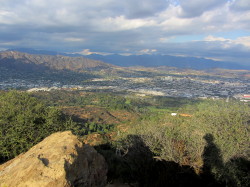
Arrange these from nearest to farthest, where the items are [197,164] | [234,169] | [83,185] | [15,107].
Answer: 1. [83,185]
2. [234,169]
3. [197,164]
4. [15,107]

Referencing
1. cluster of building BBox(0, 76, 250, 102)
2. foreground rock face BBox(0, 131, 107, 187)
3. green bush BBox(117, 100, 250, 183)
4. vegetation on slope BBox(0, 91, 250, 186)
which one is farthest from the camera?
cluster of building BBox(0, 76, 250, 102)

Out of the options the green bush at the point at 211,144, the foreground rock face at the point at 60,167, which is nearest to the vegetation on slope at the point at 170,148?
the green bush at the point at 211,144

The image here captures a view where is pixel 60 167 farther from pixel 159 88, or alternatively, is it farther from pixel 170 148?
pixel 159 88

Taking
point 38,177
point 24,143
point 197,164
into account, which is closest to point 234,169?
point 197,164

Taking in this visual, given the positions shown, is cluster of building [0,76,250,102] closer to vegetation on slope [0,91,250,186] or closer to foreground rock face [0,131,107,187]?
vegetation on slope [0,91,250,186]

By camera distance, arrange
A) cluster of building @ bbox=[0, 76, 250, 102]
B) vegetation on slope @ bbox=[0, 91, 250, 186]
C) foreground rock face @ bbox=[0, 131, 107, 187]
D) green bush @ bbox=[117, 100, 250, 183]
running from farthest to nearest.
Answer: cluster of building @ bbox=[0, 76, 250, 102]
green bush @ bbox=[117, 100, 250, 183]
vegetation on slope @ bbox=[0, 91, 250, 186]
foreground rock face @ bbox=[0, 131, 107, 187]

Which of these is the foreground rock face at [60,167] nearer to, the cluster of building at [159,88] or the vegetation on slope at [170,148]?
the vegetation on slope at [170,148]

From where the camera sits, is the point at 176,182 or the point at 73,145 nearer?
the point at 73,145

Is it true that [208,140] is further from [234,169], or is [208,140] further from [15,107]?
[15,107]

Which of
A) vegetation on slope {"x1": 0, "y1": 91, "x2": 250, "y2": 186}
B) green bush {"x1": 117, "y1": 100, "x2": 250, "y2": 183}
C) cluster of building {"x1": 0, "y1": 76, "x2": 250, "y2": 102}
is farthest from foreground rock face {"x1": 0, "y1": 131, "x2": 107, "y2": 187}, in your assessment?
cluster of building {"x1": 0, "y1": 76, "x2": 250, "y2": 102}
